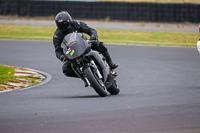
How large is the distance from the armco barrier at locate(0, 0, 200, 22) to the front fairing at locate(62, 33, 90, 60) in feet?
70.8

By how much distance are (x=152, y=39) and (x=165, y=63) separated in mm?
8653

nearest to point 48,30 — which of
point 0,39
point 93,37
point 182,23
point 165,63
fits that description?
point 0,39

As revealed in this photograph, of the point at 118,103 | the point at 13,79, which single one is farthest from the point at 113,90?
the point at 13,79

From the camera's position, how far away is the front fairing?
880cm

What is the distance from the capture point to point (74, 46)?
8.84m

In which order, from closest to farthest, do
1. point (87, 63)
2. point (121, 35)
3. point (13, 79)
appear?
point (87, 63), point (13, 79), point (121, 35)

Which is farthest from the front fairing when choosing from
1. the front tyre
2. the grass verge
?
the grass verge

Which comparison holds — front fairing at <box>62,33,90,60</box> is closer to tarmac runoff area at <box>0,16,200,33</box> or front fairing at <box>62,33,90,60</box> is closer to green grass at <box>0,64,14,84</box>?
green grass at <box>0,64,14,84</box>

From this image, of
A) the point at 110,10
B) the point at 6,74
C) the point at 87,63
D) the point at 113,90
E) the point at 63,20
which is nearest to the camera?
the point at 87,63

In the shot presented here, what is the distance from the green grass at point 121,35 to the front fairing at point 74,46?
13642 mm

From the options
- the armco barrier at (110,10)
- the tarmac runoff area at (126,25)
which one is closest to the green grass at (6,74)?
the tarmac runoff area at (126,25)

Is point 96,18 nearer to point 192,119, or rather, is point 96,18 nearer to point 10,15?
point 10,15

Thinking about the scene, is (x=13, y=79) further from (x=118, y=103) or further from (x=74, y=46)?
(x=118, y=103)

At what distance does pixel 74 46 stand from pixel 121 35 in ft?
55.1
